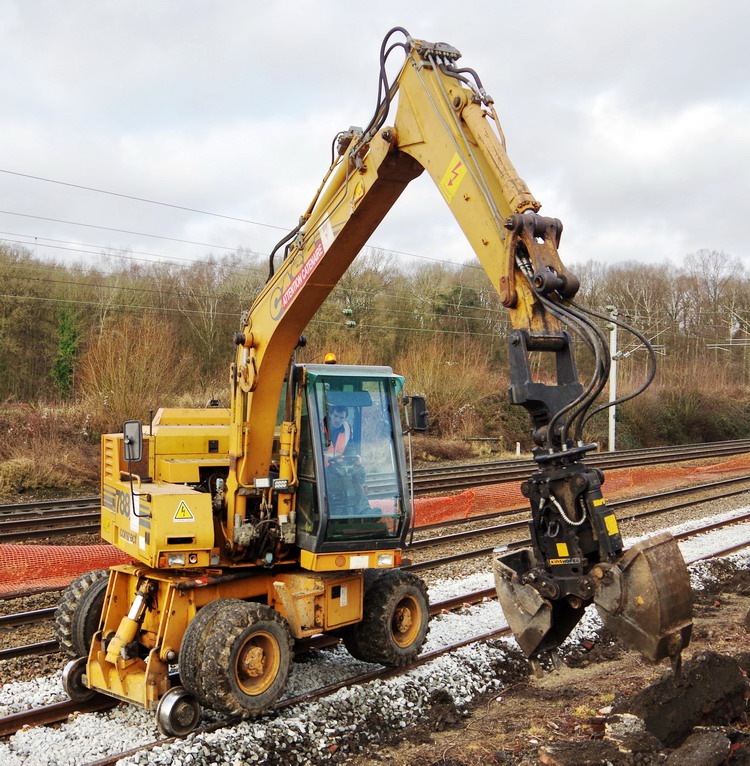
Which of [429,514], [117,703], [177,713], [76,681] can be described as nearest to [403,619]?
[177,713]

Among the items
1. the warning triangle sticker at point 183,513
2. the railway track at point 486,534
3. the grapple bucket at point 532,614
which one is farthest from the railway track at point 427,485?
the railway track at point 486,534

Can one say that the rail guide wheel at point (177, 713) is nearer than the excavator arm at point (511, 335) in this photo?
No

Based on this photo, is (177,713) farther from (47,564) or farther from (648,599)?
(47,564)

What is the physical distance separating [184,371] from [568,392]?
71.1 feet

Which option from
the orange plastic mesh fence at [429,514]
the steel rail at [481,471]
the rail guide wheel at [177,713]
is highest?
the steel rail at [481,471]

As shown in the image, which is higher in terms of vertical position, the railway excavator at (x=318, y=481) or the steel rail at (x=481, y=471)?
the railway excavator at (x=318, y=481)

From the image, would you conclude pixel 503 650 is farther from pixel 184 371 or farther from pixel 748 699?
pixel 184 371

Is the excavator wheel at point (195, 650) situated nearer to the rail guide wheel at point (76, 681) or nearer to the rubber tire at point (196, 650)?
the rubber tire at point (196, 650)

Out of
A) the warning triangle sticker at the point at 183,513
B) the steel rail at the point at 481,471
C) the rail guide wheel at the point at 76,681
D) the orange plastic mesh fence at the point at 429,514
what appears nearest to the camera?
the warning triangle sticker at the point at 183,513

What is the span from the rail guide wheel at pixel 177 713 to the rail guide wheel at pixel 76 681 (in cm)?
92

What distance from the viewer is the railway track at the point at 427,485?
13211 millimetres

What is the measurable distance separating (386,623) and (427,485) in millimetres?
12326

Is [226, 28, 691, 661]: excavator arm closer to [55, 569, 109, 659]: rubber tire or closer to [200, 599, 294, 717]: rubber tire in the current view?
[200, 599, 294, 717]: rubber tire

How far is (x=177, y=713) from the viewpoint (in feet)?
17.5
